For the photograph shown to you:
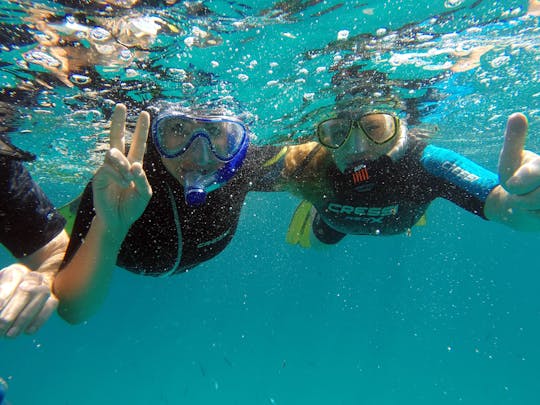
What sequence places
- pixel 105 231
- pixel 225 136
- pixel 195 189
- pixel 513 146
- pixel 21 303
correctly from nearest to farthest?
pixel 21 303 < pixel 105 231 < pixel 513 146 < pixel 195 189 < pixel 225 136

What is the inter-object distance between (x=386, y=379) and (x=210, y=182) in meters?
70.3

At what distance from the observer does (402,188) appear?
18.7 feet

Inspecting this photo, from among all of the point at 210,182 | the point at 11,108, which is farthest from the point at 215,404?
the point at 210,182

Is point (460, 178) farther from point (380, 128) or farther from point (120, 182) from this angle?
A: point (120, 182)

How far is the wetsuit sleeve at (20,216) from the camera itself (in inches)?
132

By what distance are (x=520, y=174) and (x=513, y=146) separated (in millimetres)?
289

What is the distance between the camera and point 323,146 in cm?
621

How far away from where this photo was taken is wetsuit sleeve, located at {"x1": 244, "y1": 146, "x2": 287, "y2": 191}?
575 cm

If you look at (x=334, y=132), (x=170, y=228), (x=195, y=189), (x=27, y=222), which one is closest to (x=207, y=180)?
(x=195, y=189)

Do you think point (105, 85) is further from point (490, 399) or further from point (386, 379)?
point (386, 379)

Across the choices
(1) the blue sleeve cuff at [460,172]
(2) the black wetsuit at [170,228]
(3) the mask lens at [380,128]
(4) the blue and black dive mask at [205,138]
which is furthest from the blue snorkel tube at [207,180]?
(1) the blue sleeve cuff at [460,172]

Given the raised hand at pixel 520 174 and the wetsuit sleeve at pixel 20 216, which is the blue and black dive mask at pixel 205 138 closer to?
the wetsuit sleeve at pixel 20 216

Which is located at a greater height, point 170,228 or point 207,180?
point 207,180

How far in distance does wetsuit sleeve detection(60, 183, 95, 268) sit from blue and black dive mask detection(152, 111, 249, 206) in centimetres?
102
